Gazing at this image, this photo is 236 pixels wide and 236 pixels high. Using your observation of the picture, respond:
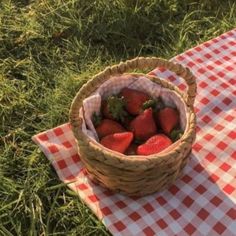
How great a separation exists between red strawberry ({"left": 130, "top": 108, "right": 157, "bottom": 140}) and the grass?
36 cm

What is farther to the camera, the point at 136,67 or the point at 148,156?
the point at 136,67

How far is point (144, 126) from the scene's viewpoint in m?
1.79

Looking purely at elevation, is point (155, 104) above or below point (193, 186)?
above

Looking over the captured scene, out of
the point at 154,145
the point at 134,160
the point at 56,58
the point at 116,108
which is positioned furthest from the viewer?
the point at 56,58

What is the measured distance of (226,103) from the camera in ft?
7.16

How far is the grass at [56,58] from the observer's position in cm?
185

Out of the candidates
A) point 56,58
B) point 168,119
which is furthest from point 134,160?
point 56,58

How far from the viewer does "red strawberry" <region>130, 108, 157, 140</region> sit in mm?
1795

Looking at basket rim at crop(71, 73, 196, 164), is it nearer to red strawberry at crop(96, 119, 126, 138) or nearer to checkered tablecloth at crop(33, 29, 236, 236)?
red strawberry at crop(96, 119, 126, 138)

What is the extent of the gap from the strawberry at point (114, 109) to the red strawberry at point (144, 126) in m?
0.07

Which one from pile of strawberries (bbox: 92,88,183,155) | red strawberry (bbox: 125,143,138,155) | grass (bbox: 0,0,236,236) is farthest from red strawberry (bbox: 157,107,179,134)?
grass (bbox: 0,0,236,236)

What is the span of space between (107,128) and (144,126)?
0.47ft

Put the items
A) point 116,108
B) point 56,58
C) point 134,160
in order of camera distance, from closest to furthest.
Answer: point 134,160 → point 116,108 → point 56,58

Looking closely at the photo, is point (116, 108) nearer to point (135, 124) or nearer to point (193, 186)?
point (135, 124)
